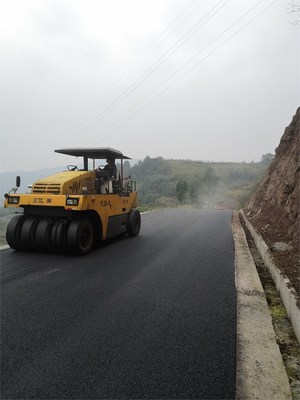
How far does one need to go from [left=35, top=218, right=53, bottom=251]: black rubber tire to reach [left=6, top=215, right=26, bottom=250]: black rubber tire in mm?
549

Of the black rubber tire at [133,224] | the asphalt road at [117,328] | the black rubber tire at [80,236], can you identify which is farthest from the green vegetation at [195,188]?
the asphalt road at [117,328]

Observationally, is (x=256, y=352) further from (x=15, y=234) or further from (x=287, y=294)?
(x=15, y=234)

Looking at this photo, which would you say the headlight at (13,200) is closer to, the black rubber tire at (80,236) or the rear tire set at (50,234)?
the rear tire set at (50,234)

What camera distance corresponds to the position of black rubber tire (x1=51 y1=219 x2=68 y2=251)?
752 centimetres

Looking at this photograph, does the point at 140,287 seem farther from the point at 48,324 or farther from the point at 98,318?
the point at 48,324

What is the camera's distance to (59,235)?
24.6 feet

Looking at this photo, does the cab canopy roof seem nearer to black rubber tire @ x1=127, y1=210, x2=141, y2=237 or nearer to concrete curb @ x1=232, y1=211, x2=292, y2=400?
black rubber tire @ x1=127, y1=210, x2=141, y2=237

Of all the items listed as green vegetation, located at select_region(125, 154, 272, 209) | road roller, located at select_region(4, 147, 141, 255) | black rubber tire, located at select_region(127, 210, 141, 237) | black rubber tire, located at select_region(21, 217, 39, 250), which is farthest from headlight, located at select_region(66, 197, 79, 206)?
green vegetation, located at select_region(125, 154, 272, 209)

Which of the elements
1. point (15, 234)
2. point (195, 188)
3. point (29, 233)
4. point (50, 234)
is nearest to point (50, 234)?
point (50, 234)

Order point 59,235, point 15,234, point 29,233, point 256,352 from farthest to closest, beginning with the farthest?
Answer: point 15,234, point 29,233, point 59,235, point 256,352

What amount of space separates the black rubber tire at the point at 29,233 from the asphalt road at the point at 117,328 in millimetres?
850

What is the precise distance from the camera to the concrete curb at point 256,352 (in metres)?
2.77

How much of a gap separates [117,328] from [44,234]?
4358 millimetres

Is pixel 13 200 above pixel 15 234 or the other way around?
above
